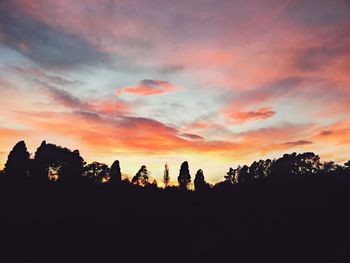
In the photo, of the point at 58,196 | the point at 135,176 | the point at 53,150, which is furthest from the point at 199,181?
the point at 58,196

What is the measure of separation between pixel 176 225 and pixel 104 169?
78.7m


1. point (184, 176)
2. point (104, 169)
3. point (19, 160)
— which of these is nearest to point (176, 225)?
point (19, 160)

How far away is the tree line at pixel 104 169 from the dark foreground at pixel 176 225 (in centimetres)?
1115

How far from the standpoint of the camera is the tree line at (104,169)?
60534 millimetres

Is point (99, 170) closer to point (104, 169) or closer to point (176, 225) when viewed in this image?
point (104, 169)

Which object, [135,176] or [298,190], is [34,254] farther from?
[135,176]

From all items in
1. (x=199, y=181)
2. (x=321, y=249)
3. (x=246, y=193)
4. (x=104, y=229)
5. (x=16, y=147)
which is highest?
(x=16, y=147)

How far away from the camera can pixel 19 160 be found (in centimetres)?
7250

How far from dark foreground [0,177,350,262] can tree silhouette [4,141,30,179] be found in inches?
1071

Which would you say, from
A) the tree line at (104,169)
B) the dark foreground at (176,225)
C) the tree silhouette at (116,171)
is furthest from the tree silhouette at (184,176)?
the dark foreground at (176,225)

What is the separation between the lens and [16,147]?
7431 centimetres

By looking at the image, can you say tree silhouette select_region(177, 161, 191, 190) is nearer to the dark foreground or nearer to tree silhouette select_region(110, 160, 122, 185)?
tree silhouette select_region(110, 160, 122, 185)

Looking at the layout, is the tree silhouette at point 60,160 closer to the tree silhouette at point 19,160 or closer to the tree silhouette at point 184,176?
the tree silhouette at point 19,160

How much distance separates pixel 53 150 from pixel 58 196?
5090 centimetres
